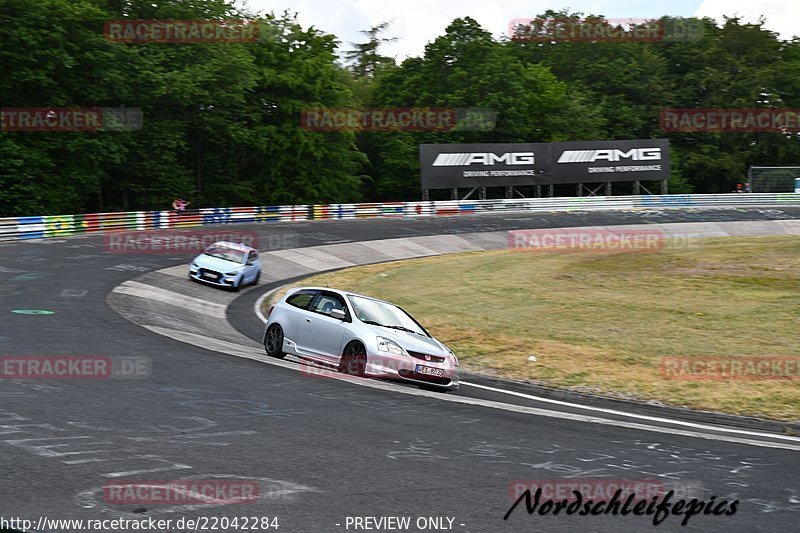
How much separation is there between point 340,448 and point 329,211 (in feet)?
143

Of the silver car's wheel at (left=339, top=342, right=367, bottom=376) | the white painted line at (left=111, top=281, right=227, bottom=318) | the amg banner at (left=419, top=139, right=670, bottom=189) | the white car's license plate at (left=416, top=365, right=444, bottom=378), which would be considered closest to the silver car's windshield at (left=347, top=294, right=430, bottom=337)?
the silver car's wheel at (left=339, top=342, right=367, bottom=376)

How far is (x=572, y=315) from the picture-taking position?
2217 cm

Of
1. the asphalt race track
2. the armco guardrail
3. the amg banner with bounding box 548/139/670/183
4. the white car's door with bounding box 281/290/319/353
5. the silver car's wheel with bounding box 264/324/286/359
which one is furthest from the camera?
the amg banner with bounding box 548/139/670/183

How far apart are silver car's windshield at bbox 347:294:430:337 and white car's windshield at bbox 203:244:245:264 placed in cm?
1480

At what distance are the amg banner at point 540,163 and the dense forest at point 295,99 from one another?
8772 mm

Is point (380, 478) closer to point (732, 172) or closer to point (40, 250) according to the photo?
point (40, 250)

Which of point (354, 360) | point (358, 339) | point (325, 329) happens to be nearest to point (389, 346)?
point (358, 339)

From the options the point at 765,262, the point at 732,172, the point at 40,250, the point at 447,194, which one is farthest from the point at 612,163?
the point at 40,250

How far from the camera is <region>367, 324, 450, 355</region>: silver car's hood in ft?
42.8

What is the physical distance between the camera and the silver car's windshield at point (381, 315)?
13.7 m

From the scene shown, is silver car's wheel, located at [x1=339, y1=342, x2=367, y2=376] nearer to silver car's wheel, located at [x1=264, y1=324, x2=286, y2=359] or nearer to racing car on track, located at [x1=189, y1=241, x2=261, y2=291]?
silver car's wheel, located at [x1=264, y1=324, x2=286, y2=359]

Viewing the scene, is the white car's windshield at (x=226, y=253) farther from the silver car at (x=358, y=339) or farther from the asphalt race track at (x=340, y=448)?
the asphalt race track at (x=340, y=448)

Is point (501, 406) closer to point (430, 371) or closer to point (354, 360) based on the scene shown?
point (430, 371)

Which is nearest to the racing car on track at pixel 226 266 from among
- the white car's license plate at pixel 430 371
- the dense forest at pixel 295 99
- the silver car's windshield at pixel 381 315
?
the silver car's windshield at pixel 381 315
